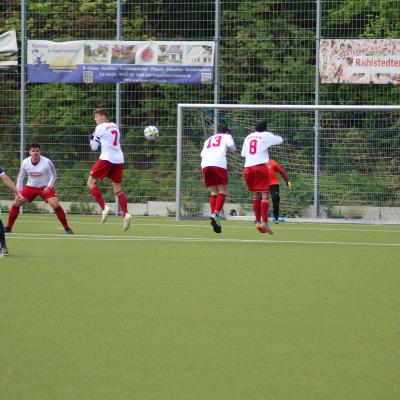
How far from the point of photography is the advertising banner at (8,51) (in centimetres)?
2533

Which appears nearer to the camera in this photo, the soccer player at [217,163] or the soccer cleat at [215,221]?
the soccer cleat at [215,221]

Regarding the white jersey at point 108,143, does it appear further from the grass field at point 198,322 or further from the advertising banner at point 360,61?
the advertising banner at point 360,61

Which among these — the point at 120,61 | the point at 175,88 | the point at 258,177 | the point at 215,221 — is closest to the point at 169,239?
the point at 215,221

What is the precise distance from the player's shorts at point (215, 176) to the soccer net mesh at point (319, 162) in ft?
12.4

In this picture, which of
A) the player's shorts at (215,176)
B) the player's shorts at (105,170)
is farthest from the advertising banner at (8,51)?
the player's shorts at (215,176)

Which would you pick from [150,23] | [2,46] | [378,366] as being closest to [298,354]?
[378,366]

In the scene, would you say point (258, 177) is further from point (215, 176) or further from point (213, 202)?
point (213, 202)

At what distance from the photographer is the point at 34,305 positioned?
30.1 ft

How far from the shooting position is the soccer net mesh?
2242 centimetres

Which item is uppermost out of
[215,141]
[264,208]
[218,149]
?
[215,141]

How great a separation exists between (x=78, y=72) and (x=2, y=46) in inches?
71.8

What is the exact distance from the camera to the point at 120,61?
81.6 feet

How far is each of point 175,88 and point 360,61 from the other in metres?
4.61

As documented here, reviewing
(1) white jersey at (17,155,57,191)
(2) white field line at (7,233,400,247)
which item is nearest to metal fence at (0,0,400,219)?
(1) white jersey at (17,155,57,191)
